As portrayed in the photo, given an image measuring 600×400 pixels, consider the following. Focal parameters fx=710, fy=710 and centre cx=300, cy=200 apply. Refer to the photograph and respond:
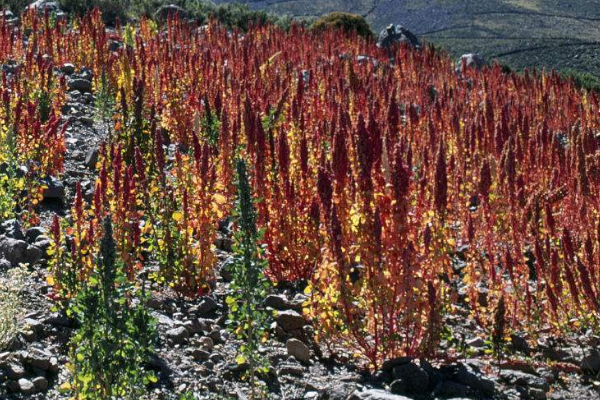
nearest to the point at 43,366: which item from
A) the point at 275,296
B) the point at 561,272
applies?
the point at 275,296

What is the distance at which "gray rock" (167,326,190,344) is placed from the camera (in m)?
5.26

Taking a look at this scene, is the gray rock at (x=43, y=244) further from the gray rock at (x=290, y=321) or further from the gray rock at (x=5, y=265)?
the gray rock at (x=290, y=321)

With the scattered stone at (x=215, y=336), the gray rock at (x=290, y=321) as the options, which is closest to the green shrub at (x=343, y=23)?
the gray rock at (x=290, y=321)

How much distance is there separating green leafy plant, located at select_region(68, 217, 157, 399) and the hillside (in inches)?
1126

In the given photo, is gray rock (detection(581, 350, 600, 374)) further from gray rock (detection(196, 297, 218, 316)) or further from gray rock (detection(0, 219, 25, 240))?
gray rock (detection(0, 219, 25, 240))

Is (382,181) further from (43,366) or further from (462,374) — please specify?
(43,366)

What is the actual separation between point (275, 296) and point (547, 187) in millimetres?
4256

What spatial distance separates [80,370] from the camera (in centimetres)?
A: 419

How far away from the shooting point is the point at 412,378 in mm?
4605

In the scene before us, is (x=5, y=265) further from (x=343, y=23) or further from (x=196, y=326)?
(x=343, y=23)

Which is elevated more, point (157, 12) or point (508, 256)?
point (157, 12)

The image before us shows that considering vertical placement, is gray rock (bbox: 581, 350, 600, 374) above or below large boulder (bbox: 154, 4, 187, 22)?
below

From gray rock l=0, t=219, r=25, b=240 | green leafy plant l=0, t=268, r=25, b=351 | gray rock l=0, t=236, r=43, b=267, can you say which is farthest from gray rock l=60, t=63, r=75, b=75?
green leafy plant l=0, t=268, r=25, b=351

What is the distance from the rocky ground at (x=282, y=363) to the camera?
4578mm
